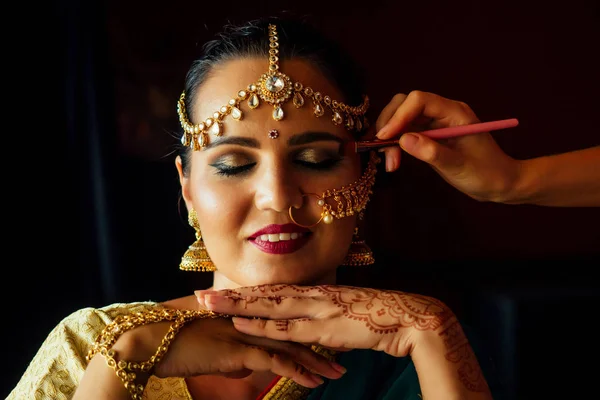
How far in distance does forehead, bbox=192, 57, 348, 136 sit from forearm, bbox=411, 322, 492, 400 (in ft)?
1.48

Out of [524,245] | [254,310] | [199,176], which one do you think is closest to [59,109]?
[199,176]

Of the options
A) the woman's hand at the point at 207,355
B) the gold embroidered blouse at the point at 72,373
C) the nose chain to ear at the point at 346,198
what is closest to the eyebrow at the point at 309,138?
the nose chain to ear at the point at 346,198

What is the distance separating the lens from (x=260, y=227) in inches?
46.6

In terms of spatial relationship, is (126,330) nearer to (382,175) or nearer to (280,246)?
(280,246)

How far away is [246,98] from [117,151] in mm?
657

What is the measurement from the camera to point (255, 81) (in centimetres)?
121

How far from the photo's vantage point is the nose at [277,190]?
3.76 feet

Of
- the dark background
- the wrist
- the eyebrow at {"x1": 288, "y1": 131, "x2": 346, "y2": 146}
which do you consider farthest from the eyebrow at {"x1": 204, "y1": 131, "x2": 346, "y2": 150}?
the wrist

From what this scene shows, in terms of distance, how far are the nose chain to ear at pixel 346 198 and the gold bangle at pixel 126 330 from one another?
0.93ft

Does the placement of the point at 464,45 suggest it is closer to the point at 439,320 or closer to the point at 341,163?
the point at 341,163

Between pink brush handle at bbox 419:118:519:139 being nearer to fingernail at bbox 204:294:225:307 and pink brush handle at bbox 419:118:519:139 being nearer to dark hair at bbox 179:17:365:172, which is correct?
dark hair at bbox 179:17:365:172

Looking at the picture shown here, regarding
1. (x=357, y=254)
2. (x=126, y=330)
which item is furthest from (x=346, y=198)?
(x=126, y=330)

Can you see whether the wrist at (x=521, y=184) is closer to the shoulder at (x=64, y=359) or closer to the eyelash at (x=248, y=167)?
the eyelash at (x=248, y=167)

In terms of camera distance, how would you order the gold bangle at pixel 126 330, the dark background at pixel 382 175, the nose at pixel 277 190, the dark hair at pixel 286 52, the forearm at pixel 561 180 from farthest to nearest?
the dark background at pixel 382 175
the forearm at pixel 561 180
the dark hair at pixel 286 52
the nose at pixel 277 190
the gold bangle at pixel 126 330
